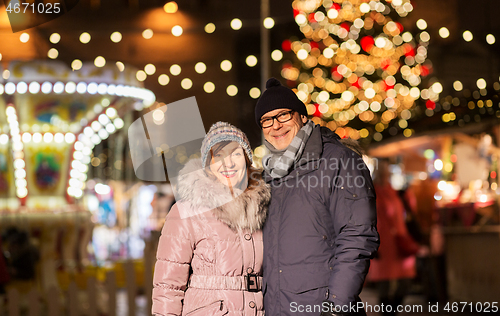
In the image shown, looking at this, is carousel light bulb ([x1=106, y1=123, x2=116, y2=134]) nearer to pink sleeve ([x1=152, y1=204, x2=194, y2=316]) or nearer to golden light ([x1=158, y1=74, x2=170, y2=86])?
golden light ([x1=158, y1=74, x2=170, y2=86])

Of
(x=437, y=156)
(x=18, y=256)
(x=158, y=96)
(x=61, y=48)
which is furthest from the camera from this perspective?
(x=437, y=156)

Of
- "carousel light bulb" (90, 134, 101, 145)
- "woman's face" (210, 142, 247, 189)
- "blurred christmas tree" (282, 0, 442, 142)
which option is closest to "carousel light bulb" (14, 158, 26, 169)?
"carousel light bulb" (90, 134, 101, 145)

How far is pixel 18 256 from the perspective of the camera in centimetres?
766

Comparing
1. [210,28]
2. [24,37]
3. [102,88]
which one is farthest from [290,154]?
[102,88]

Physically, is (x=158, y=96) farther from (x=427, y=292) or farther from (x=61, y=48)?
(x=427, y=292)

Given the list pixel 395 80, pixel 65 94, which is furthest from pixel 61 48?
pixel 395 80

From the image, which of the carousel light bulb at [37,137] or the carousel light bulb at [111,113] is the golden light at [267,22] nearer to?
the carousel light bulb at [111,113]

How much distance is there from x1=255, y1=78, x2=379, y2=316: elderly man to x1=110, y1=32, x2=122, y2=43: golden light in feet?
9.80

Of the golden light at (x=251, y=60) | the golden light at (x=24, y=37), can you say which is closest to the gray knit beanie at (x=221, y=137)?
→ the golden light at (x=251, y=60)

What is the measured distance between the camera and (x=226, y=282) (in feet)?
8.65

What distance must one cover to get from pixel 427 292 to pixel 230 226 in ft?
20.7

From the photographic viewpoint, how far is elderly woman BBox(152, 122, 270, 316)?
263cm

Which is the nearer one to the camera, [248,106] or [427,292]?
[248,106]

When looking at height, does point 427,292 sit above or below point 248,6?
below
